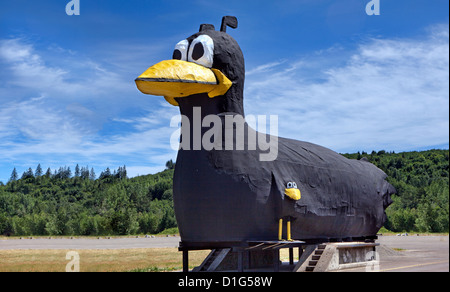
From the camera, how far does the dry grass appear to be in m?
16.1

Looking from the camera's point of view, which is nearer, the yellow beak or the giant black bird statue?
the yellow beak

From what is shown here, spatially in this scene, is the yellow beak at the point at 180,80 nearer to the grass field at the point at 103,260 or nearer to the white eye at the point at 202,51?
the white eye at the point at 202,51

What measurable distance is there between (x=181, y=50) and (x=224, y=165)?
3110mm

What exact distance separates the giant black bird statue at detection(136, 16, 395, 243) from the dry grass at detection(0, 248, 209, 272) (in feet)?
16.8

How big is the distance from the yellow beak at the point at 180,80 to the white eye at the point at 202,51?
8.3 inches

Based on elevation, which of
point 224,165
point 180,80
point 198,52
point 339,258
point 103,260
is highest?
point 198,52

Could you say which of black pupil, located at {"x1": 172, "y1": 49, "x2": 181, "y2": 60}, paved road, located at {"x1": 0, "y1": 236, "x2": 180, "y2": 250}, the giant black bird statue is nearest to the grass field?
paved road, located at {"x1": 0, "y1": 236, "x2": 180, "y2": 250}

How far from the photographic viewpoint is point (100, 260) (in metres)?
18.8

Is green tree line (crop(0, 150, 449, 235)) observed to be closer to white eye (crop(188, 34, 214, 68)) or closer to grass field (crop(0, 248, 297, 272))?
grass field (crop(0, 248, 297, 272))

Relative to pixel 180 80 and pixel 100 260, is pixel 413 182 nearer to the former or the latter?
pixel 100 260

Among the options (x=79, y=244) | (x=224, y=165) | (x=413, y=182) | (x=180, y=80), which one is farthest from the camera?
(x=413, y=182)

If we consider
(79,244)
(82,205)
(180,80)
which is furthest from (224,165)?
(82,205)

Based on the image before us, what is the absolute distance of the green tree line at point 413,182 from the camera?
32341 millimetres
